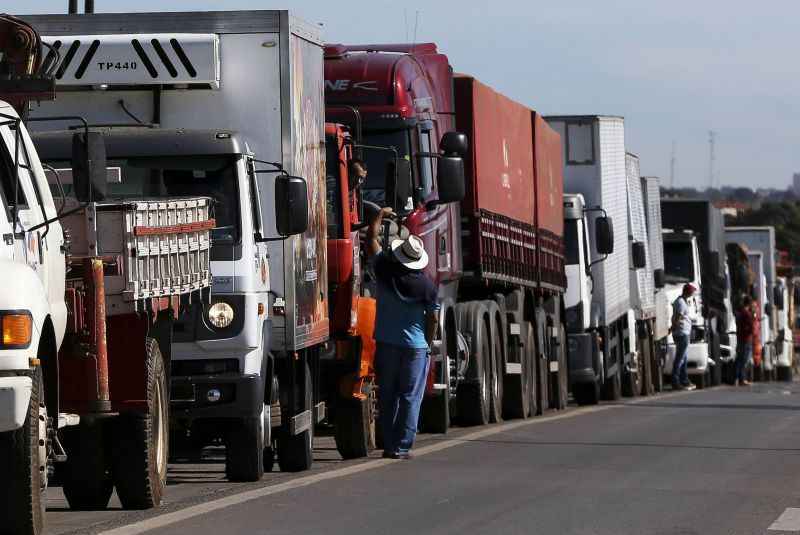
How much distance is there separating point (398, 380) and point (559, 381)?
37.9 ft

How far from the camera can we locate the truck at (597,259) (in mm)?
28672

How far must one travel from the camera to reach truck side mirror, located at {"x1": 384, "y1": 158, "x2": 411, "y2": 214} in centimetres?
1731

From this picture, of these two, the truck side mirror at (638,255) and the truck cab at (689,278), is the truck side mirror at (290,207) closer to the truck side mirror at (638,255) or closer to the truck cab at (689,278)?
the truck side mirror at (638,255)

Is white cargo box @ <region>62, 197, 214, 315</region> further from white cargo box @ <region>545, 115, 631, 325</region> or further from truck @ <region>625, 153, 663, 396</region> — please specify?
truck @ <region>625, 153, 663, 396</region>

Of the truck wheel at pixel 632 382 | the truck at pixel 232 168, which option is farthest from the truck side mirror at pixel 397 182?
the truck wheel at pixel 632 382

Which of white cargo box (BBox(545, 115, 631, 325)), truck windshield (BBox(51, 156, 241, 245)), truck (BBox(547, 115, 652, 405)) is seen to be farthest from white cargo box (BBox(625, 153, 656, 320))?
truck windshield (BBox(51, 156, 241, 245))

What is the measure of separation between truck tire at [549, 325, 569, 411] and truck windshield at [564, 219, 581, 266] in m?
1.73

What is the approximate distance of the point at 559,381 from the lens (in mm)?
26703

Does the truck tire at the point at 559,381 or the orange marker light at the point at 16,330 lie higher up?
the orange marker light at the point at 16,330

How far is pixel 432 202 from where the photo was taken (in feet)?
61.2

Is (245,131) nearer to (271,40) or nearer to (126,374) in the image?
(271,40)

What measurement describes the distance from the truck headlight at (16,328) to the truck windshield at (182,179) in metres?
4.28

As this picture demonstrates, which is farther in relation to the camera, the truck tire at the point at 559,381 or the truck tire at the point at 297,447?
the truck tire at the point at 559,381

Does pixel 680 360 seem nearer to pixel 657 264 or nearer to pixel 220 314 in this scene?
pixel 657 264
